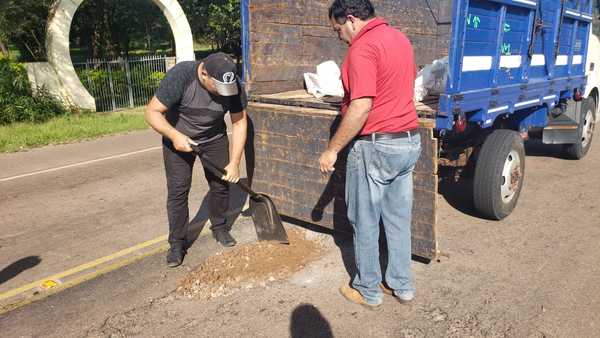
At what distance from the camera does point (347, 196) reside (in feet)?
10.5

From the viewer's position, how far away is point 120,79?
14320 mm

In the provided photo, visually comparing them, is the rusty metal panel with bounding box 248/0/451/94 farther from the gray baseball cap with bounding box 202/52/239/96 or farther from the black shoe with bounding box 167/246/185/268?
the black shoe with bounding box 167/246/185/268

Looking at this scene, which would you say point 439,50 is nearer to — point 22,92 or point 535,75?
point 535,75

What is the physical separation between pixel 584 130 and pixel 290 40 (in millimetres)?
4640

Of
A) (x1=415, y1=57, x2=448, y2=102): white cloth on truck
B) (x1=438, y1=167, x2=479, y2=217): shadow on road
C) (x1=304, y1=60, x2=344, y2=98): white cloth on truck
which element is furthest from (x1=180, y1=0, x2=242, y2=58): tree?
(x1=415, y1=57, x2=448, y2=102): white cloth on truck

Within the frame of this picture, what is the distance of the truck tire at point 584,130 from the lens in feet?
22.0

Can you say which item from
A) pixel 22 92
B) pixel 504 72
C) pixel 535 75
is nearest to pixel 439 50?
pixel 535 75

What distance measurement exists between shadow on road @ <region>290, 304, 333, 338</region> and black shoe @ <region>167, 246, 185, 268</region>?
1192 millimetres

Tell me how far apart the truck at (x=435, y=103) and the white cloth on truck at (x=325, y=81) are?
16cm

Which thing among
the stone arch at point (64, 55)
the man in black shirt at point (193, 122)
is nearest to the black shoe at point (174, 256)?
the man in black shirt at point (193, 122)

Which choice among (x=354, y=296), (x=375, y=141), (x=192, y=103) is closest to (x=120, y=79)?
(x=192, y=103)

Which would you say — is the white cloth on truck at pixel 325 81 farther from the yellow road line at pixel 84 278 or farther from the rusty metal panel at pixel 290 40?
the yellow road line at pixel 84 278

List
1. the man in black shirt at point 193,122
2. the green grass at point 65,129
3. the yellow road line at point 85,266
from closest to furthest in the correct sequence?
the man in black shirt at point 193,122 → the yellow road line at point 85,266 → the green grass at point 65,129

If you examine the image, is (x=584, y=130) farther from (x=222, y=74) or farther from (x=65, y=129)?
(x=65, y=129)
